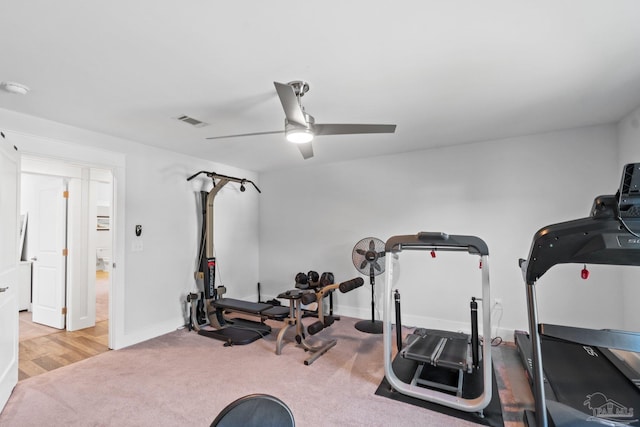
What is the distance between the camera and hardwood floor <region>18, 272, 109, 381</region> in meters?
2.98

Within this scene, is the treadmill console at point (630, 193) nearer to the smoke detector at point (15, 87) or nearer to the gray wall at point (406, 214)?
the gray wall at point (406, 214)

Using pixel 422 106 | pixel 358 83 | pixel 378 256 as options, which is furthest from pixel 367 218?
pixel 358 83

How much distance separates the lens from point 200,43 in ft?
5.64

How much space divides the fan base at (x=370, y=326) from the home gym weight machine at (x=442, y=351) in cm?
96

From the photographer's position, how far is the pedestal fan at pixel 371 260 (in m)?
3.82

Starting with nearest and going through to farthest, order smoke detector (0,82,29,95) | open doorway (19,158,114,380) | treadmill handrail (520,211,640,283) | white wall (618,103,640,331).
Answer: treadmill handrail (520,211,640,283), smoke detector (0,82,29,95), white wall (618,103,640,331), open doorway (19,158,114,380)

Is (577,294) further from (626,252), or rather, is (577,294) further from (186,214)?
(186,214)

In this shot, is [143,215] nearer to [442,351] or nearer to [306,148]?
[306,148]

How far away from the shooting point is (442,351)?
104 inches

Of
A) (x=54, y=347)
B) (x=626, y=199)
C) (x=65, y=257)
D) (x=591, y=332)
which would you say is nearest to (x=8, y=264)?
(x=54, y=347)

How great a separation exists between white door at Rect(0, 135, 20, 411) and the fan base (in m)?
3.37

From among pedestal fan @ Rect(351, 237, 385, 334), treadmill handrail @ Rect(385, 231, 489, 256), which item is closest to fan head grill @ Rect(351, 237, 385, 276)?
pedestal fan @ Rect(351, 237, 385, 334)

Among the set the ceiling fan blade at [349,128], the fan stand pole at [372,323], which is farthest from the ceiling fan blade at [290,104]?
the fan stand pole at [372,323]

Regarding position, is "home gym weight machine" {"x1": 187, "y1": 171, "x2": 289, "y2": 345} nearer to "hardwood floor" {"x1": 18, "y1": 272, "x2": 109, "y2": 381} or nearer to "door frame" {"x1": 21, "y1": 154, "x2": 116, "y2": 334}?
"hardwood floor" {"x1": 18, "y1": 272, "x2": 109, "y2": 381}
